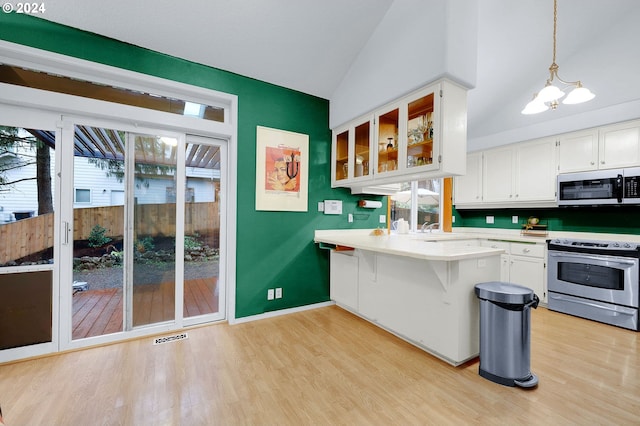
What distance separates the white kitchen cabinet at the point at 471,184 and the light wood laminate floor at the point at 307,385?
243 cm

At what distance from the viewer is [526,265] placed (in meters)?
3.66

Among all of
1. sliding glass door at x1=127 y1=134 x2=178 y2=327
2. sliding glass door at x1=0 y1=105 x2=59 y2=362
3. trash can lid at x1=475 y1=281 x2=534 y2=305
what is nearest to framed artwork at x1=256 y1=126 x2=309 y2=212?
sliding glass door at x1=127 y1=134 x2=178 y2=327

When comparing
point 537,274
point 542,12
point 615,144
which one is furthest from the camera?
point 537,274

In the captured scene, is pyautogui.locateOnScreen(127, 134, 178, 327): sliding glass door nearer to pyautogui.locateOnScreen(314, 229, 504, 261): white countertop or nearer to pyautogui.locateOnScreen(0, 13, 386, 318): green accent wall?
A: pyautogui.locateOnScreen(0, 13, 386, 318): green accent wall

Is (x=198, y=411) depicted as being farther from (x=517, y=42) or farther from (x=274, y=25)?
(x=517, y=42)

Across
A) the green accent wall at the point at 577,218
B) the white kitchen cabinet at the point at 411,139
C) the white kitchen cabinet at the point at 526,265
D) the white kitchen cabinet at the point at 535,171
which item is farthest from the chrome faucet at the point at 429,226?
the white kitchen cabinet at the point at 411,139

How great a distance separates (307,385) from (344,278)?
149 centimetres

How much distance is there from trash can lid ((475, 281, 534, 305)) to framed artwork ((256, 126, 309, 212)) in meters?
2.03

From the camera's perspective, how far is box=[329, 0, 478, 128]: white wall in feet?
7.00

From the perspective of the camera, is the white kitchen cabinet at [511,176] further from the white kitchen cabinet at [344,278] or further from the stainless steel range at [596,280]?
the white kitchen cabinet at [344,278]

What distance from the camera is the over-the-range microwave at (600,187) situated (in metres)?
2.96

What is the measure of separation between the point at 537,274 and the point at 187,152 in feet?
15.2

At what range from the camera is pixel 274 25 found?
99.0 inches

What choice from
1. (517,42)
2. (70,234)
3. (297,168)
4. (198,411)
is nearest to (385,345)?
(198,411)
